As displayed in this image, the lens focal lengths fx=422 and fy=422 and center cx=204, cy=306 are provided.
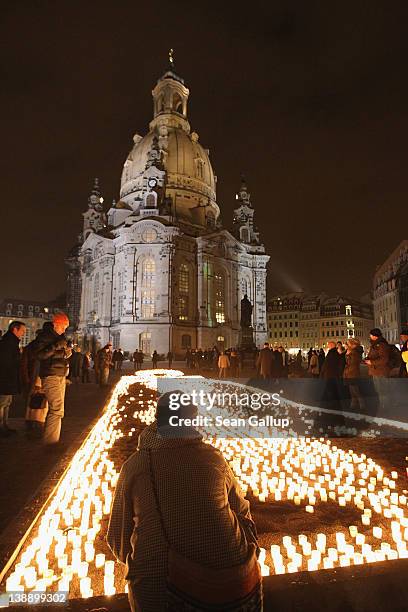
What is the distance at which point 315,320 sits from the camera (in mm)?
113188

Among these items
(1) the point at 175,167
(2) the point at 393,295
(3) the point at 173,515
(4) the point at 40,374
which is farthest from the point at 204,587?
(2) the point at 393,295

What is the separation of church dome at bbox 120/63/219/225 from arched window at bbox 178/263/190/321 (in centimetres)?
995

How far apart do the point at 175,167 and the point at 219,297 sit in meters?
23.5

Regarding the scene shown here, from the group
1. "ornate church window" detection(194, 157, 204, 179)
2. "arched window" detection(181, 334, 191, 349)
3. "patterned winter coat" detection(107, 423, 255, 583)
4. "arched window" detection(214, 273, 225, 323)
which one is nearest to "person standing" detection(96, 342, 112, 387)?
"patterned winter coat" detection(107, 423, 255, 583)

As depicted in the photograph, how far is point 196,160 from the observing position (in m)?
73.3

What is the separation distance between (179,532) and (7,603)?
1.90m

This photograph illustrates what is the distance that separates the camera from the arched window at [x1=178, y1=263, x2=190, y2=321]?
62.4 metres

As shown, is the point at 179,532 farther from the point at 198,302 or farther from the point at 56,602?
the point at 198,302

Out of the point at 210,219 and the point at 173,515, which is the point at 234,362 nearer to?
the point at 173,515

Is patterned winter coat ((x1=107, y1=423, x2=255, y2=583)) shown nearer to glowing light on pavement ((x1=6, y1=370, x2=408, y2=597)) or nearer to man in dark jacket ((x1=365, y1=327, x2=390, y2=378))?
glowing light on pavement ((x1=6, y1=370, x2=408, y2=597))

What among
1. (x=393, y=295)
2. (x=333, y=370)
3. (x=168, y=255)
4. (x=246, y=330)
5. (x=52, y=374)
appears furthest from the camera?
(x=393, y=295)

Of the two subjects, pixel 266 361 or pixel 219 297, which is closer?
pixel 266 361

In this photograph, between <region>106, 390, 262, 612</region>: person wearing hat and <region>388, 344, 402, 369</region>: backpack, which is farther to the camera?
<region>388, 344, 402, 369</region>: backpack

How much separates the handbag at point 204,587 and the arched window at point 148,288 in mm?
58263
